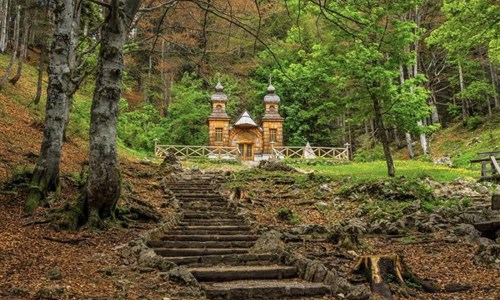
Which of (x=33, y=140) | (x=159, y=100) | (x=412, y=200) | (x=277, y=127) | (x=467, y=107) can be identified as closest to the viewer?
(x=412, y=200)

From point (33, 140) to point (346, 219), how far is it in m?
11.3

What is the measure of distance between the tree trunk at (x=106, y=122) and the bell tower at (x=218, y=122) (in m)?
31.9

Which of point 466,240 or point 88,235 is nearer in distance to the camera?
point 88,235

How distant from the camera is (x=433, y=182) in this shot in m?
A: 17.8

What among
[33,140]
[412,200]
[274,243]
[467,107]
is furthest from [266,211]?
[467,107]

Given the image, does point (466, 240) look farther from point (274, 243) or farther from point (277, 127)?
point (277, 127)

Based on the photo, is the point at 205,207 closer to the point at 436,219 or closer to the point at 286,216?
the point at 286,216

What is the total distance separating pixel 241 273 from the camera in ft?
21.3

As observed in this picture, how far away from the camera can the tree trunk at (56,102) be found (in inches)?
378

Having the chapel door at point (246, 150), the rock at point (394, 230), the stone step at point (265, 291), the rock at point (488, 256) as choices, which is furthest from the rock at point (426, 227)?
the chapel door at point (246, 150)

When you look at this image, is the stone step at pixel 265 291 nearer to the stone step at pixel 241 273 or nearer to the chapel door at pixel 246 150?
the stone step at pixel 241 273

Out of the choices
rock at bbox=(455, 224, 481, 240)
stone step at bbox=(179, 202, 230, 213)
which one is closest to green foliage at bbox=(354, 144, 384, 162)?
stone step at bbox=(179, 202, 230, 213)

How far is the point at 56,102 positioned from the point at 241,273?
19.9 ft

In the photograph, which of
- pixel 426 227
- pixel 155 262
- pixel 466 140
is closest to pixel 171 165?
pixel 426 227
